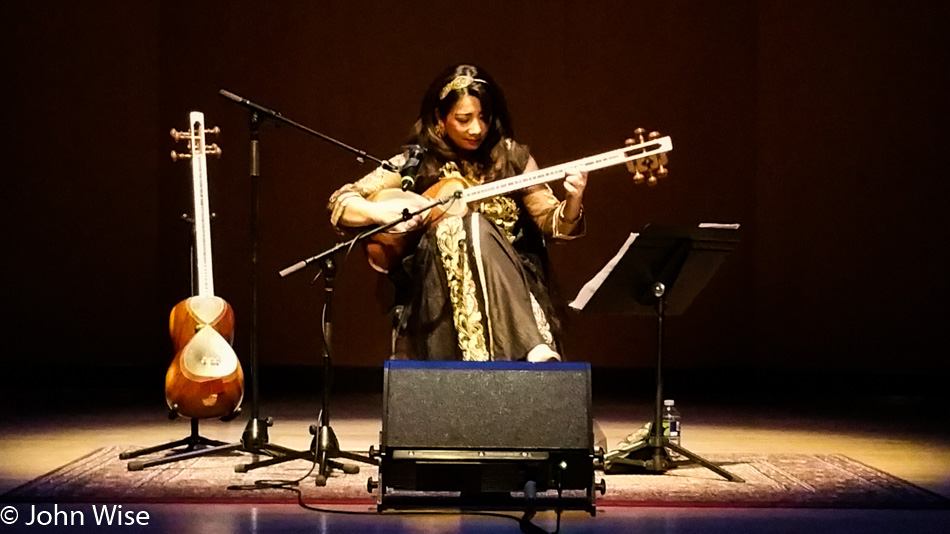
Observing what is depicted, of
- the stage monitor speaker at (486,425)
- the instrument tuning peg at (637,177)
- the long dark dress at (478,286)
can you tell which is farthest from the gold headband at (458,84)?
the stage monitor speaker at (486,425)

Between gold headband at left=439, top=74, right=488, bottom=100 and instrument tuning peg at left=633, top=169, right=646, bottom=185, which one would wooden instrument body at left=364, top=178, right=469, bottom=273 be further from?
instrument tuning peg at left=633, top=169, right=646, bottom=185

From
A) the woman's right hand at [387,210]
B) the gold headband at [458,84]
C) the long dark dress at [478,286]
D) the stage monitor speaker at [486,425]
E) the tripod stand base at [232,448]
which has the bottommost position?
the tripod stand base at [232,448]

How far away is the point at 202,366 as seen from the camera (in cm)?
355

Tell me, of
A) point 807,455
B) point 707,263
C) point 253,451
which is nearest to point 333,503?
point 253,451

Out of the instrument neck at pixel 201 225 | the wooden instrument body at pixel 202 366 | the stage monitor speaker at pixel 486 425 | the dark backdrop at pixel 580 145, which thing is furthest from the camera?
the dark backdrop at pixel 580 145

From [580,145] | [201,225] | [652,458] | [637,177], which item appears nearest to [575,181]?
[637,177]

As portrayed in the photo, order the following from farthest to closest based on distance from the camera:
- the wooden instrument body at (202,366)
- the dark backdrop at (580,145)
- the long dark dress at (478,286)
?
1. the dark backdrop at (580,145)
2. the wooden instrument body at (202,366)
3. the long dark dress at (478,286)

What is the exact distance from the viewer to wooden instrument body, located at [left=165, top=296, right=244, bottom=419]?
354 centimetres

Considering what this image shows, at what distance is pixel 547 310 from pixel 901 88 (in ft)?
10.6

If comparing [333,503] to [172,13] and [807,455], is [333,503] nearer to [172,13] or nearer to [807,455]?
[807,455]

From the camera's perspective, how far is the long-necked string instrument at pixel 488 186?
3.32m

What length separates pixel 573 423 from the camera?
279 cm

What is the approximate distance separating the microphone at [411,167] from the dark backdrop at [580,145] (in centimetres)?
247

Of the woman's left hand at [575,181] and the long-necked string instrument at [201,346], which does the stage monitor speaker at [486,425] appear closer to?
the woman's left hand at [575,181]
